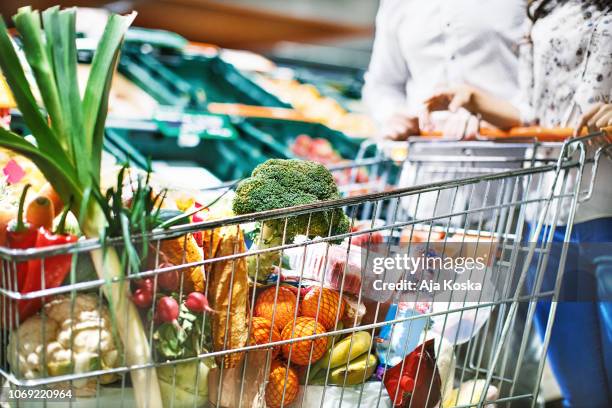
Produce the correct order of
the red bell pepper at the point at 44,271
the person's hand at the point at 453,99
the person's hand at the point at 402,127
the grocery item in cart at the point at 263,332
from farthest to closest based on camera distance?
the person's hand at the point at 402,127
the person's hand at the point at 453,99
the grocery item in cart at the point at 263,332
the red bell pepper at the point at 44,271

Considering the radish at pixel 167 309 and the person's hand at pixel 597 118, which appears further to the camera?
the person's hand at pixel 597 118

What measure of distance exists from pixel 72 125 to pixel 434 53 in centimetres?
166

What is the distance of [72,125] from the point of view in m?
1.34

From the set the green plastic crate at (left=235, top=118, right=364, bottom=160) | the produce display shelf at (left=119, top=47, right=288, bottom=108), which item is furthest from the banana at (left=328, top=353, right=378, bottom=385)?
the produce display shelf at (left=119, top=47, right=288, bottom=108)

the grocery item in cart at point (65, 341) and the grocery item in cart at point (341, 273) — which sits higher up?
the grocery item in cart at point (341, 273)

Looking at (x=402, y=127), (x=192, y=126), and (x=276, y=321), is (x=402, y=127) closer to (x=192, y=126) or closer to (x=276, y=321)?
(x=192, y=126)

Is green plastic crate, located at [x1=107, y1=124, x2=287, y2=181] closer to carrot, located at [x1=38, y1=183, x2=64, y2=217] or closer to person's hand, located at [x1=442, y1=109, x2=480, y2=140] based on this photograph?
person's hand, located at [x1=442, y1=109, x2=480, y2=140]

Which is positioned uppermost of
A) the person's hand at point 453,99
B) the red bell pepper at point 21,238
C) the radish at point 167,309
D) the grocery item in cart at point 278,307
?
the person's hand at point 453,99

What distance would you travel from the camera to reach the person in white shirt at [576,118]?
2.13 meters

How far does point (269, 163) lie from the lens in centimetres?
171

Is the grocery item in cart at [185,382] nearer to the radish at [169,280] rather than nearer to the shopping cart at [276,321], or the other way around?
the shopping cart at [276,321]

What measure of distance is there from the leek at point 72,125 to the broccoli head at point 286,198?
0.35 meters

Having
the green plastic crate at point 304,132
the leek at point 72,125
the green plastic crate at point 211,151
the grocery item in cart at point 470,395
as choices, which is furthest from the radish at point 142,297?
the green plastic crate at point 304,132

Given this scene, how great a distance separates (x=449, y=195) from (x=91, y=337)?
156 centimetres
